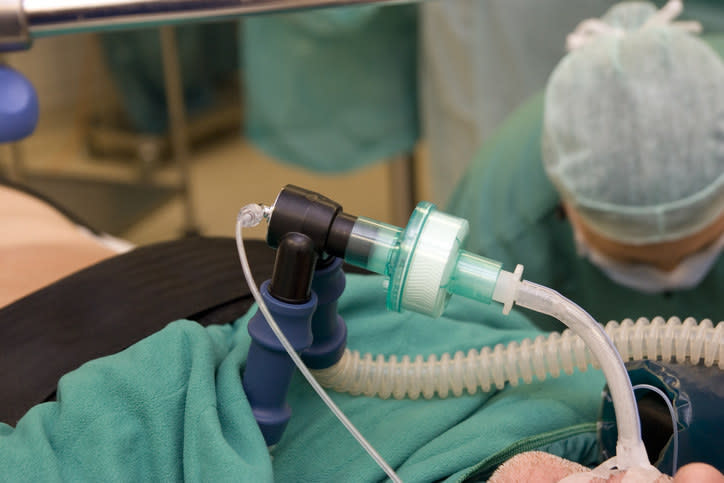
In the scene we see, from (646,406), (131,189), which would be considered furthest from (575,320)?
(131,189)

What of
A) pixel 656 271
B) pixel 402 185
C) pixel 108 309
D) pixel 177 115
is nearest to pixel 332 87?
pixel 402 185

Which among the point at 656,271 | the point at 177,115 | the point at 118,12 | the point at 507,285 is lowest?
the point at 177,115

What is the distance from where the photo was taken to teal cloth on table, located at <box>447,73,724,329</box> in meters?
1.29

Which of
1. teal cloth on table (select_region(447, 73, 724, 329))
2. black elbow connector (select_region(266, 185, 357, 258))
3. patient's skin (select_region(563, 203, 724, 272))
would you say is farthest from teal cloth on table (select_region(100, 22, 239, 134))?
black elbow connector (select_region(266, 185, 357, 258))

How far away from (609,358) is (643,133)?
0.55 m

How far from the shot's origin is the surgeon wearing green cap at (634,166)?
3.34ft

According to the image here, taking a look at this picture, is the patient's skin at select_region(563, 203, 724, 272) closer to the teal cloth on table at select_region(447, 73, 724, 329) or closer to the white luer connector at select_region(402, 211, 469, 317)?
the teal cloth on table at select_region(447, 73, 724, 329)

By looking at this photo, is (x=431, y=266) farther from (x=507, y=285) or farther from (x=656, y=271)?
(x=656, y=271)

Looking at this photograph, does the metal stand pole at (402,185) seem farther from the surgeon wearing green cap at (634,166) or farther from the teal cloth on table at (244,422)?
the teal cloth on table at (244,422)

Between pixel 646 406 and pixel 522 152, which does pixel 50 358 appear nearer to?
pixel 646 406

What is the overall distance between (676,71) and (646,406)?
0.56 m

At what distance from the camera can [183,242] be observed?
2.83 ft

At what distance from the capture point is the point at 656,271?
46.5 inches

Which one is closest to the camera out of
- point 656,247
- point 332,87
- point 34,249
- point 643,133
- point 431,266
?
point 431,266
